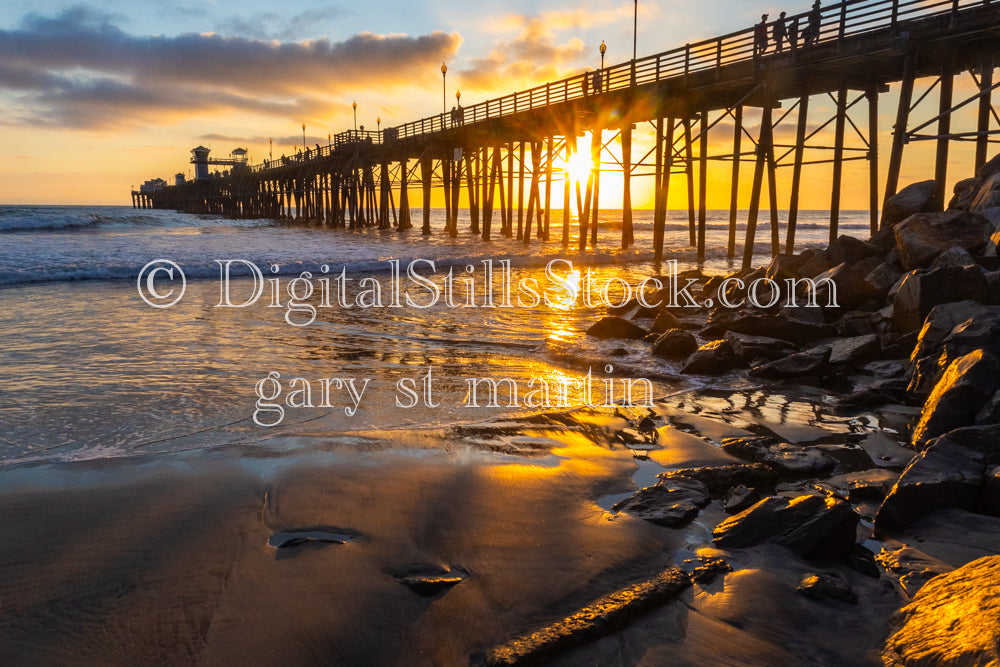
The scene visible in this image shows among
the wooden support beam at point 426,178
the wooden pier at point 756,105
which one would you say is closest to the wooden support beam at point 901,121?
the wooden pier at point 756,105

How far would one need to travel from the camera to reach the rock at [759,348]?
21.1 feet

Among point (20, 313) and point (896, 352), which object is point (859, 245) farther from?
point (20, 313)

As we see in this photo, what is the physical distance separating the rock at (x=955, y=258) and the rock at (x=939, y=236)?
41 cm

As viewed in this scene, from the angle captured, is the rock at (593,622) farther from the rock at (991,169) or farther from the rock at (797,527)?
the rock at (991,169)

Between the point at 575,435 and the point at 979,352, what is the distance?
103 inches

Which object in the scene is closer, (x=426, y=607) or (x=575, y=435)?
(x=426, y=607)

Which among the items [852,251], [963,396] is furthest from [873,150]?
[963,396]

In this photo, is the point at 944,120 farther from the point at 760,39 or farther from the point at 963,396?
the point at 963,396

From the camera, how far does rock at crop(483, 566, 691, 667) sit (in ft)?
6.64

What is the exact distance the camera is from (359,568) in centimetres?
252

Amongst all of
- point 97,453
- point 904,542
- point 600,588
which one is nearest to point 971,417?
point 904,542

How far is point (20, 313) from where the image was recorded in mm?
9688

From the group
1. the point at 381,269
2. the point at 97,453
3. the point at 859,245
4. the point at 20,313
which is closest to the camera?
the point at 97,453

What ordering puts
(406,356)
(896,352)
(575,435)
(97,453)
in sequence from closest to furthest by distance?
1. (97,453)
2. (575,435)
3. (896,352)
4. (406,356)
